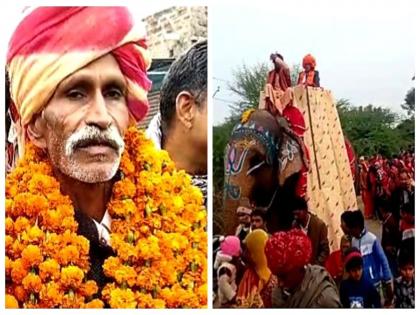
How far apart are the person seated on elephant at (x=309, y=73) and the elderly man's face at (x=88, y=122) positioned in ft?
2.82

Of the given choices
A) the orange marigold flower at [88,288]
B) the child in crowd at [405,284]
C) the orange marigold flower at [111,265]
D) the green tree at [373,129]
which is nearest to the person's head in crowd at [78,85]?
the orange marigold flower at [111,265]

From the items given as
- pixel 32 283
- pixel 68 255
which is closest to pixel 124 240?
pixel 68 255

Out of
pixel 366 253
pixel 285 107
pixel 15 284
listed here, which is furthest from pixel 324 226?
pixel 15 284

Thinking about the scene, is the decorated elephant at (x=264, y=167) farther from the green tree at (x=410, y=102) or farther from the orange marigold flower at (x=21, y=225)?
the orange marigold flower at (x=21, y=225)

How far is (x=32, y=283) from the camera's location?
3617mm

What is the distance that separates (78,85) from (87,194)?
0.53 metres

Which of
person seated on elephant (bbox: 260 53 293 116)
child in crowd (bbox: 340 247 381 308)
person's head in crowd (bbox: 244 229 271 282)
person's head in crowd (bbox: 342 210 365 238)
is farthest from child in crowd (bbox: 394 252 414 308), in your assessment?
person seated on elephant (bbox: 260 53 293 116)

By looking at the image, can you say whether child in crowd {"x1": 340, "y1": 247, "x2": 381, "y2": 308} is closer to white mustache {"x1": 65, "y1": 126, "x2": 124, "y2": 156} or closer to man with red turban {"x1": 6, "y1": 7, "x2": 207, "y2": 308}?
man with red turban {"x1": 6, "y1": 7, "x2": 207, "y2": 308}

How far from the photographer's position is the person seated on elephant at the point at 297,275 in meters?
3.62

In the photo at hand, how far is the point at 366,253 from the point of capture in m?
3.67

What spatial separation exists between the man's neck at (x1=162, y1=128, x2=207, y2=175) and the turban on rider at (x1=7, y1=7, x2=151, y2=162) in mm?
204

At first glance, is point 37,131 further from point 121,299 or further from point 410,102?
point 410,102

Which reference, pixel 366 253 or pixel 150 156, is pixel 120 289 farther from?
pixel 366 253

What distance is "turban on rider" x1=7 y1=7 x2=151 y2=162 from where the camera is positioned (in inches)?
→ 141
